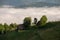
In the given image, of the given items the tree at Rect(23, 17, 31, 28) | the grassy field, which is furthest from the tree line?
the grassy field

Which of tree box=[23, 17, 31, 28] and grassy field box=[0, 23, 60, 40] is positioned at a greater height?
tree box=[23, 17, 31, 28]

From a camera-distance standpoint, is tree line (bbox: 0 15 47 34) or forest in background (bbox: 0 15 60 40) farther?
tree line (bbox: 0 15 47 34)

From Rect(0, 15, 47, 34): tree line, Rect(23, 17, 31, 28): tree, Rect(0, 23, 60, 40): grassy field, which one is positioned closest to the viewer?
Rect(0, 23, 60, 40): grassy field

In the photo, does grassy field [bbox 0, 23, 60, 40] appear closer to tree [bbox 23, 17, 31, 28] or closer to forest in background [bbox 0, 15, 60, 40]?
forest in background [bbox 0, 15, 60, 40]

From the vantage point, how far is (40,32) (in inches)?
144

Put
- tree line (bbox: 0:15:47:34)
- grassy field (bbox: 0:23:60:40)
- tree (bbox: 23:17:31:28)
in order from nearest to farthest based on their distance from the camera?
grassy field (bbox: 0:23:60:40), tree line (bbox: 0:15:47:34), tree (bbox: 23:17:31:28)

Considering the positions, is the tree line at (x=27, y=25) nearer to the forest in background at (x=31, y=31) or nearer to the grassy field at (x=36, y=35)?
the forest in background at (x=31, y=31)

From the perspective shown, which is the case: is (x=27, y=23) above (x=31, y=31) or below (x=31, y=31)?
above

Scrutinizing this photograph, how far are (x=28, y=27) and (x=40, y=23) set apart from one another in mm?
251

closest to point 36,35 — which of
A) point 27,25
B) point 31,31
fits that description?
point 31,31

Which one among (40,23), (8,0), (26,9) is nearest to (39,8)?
(26,9)

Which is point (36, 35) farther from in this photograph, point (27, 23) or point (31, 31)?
point (27, 23)

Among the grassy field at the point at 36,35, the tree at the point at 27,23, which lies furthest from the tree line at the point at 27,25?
the grassy field at the point at 36,35

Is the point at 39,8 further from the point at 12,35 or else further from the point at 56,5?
the point at 12,35
